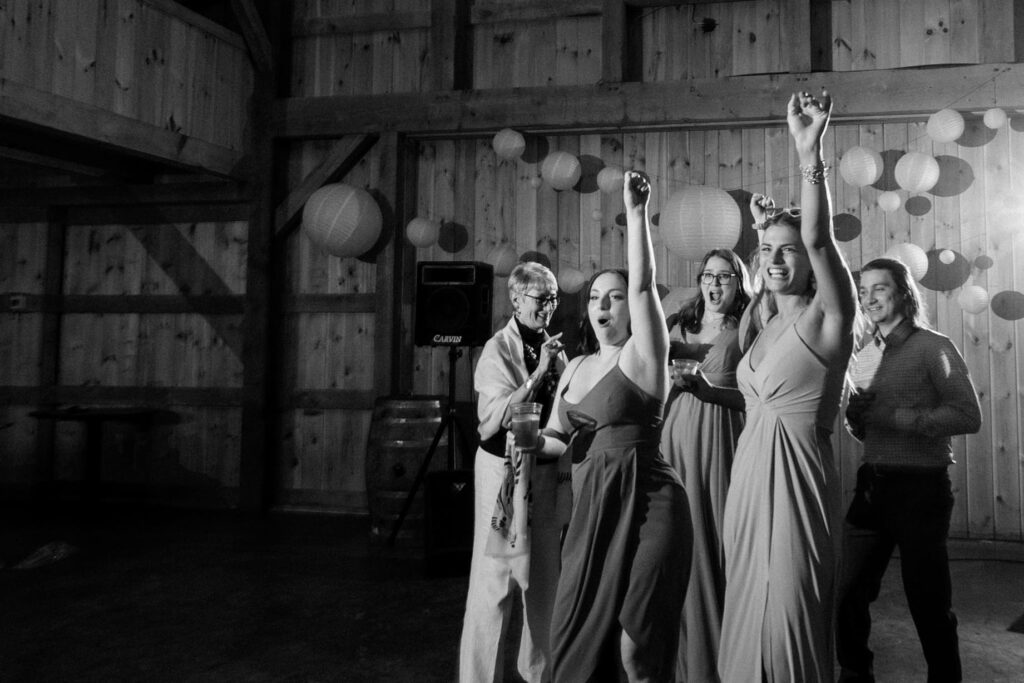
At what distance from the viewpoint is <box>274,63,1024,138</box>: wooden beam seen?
181 inches

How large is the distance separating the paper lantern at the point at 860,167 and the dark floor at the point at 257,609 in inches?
82.0

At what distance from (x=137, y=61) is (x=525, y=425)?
419 cm

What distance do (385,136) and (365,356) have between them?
4.81 ft

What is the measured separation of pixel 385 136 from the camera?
5316 millimetres

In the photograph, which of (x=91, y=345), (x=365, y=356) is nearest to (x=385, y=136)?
(x=365, y=356)

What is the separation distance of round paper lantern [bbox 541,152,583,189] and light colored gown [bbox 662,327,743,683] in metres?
2.54

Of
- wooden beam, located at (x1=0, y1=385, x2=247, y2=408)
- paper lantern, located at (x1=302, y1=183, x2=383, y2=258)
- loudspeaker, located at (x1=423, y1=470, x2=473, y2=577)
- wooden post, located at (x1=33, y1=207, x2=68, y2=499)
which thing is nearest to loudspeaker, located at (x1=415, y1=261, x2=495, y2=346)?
paper lantern, located at (x1=302, y1=183, x2=383, y2=258)

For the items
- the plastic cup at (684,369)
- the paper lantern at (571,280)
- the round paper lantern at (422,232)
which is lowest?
the plastic cup at (684,369)

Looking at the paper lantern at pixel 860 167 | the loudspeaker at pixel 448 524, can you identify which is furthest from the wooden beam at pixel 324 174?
the paper lantern at pixel 860 167

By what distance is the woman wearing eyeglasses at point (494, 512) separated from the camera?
7.54ft

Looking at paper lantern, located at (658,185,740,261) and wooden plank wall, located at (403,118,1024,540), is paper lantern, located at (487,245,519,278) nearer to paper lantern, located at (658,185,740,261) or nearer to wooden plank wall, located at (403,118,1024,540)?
wooden plank wall, located at (403,118,1024,540)

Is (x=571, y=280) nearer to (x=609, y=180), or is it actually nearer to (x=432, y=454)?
(x=609, y=180)

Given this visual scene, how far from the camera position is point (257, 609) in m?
3.34

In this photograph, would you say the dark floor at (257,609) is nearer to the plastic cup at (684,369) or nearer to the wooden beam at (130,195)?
the plastic cup at (684,369)
